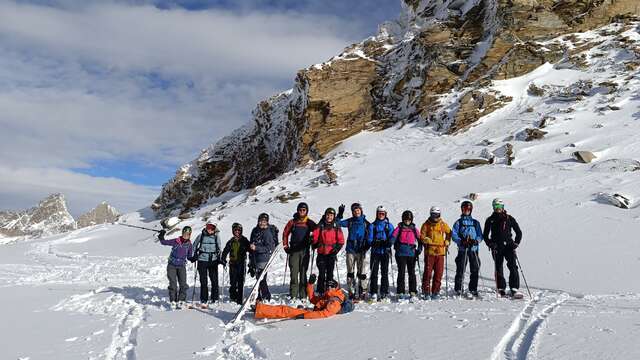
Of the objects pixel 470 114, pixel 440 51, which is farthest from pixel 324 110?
pixel 470 114

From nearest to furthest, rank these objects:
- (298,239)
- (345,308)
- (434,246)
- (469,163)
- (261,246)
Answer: (345,308), (434,246), (298,239), (261,246), (469,163)

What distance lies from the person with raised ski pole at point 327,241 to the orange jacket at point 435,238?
1.95m

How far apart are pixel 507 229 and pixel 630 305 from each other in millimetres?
2754

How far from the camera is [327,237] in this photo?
1095 centimetres

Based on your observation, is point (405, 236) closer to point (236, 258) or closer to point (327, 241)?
point (327, 241)

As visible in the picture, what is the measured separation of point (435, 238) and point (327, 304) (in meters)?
3.19

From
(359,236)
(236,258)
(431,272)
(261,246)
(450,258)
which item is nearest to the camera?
(431,272)

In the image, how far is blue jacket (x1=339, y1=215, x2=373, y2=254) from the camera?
10992 mm

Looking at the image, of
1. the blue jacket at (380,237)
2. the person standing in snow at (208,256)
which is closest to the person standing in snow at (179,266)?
the person standing in snow at (208,256)

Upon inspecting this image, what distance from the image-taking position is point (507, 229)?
35.0 feet

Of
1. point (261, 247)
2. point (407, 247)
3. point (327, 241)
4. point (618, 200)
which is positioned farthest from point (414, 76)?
point (261, 247)

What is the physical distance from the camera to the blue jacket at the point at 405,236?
10867mm

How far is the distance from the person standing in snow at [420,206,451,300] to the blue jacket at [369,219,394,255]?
0.78 m

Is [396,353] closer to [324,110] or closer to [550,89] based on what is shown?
[550,89]
